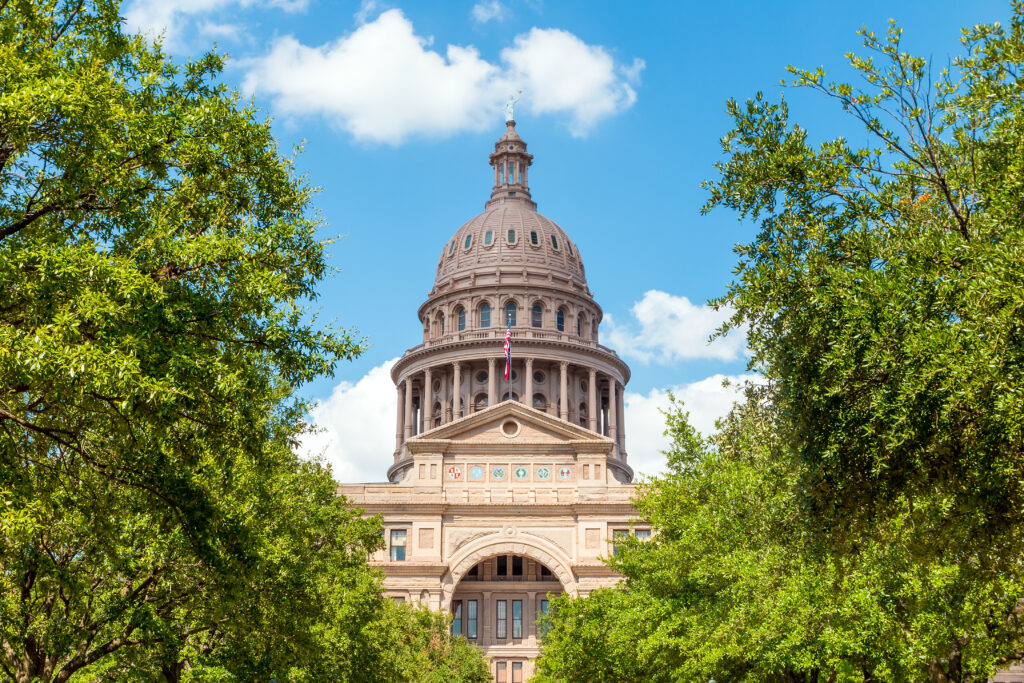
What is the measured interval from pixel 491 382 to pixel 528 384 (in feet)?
11.4

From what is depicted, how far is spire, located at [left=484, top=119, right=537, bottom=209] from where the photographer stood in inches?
4712

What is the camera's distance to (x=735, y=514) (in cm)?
3284

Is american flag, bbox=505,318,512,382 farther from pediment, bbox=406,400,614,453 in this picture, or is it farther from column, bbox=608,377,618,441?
pediment, bbox=406,400,614,453

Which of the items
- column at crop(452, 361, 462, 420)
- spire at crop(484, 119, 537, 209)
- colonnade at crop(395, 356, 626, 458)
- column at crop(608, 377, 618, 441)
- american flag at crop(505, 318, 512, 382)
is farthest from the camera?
spire at crop(484, 119, 537, 209)

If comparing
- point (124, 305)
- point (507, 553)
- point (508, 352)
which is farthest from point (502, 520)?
point (124, 305)

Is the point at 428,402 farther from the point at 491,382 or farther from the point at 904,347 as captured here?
the point at 904,347

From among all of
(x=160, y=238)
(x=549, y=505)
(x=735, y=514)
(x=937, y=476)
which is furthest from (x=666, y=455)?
(x=549, y=505)

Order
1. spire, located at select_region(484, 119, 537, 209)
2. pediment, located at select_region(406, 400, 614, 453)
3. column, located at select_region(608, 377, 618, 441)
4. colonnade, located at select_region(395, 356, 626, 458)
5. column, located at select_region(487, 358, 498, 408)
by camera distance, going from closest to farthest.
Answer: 1. pediment, located at select_region(406, 400, 614, 453)
2. column, located at select_region(487, 358, 498, 408)
3. colonnade, located at select_region(395, 356, 626, 458)
4. column, located at select_region(608, 377, 618, 441)
5. spire, located at select_region(484, 119, 537, 209)

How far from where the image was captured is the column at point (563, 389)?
101188mm

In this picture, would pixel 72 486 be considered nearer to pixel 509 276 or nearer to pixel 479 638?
pixel 479 638

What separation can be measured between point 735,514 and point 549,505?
43011 millimetres

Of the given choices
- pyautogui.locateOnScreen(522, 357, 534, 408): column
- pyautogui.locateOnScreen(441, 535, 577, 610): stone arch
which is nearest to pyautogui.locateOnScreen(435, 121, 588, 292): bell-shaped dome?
pyautogui.locateOnScreen(522, 357, 534, 408): column

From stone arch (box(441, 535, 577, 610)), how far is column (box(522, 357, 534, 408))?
25882mm

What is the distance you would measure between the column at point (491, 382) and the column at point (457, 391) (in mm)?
2634
